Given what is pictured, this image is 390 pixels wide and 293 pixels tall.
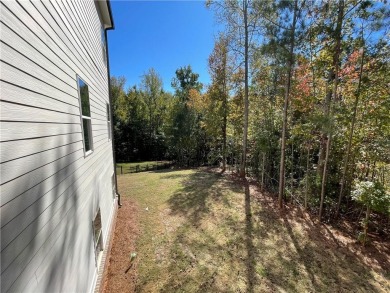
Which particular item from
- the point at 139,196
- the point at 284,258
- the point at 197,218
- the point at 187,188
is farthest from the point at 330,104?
the point at 139,196

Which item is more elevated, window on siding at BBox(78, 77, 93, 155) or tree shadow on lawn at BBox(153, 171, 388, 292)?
window on siding at BBox(78, 77, 93, 155)

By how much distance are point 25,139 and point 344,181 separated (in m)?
7.60

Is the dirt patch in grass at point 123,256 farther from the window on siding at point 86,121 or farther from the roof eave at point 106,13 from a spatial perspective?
the roof eave at point 106,13

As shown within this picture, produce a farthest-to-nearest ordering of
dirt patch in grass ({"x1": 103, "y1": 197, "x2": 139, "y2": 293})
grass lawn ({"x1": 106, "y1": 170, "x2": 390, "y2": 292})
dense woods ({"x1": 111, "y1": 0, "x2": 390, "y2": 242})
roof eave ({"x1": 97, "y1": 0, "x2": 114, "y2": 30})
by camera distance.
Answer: roof eave ({"x1": 97, "y1": 0, "x2": 114, "y2": 30}), dense woods ({"x1": 111, "y1": 0, "x2": 390, "y2": 242}), grass lawn ({"x1": 106, "y1": 170, "x2": 390, "y2": 292}), dirt patch in grass ({"x1": 103, "y1": 197, "x2": 139, "y2": 293})

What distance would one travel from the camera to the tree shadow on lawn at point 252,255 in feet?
12.8

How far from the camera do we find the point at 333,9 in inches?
203

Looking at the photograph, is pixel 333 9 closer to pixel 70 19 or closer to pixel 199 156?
pixel 70 19

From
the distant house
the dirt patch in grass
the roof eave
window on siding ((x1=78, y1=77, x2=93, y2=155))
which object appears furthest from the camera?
the roof eave

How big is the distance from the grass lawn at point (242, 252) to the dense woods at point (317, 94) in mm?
784

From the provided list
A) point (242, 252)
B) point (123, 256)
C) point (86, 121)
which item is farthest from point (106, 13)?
point (242, 252)

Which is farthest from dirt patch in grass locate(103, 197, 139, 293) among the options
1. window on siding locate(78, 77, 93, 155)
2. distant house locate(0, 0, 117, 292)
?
window on siding locate(78, 77, 93, 155)

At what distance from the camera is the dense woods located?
5008 mm

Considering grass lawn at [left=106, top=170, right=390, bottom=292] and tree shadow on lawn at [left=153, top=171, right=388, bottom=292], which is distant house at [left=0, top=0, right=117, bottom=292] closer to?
grass lawn at [left=106, top=170, right=390, bottom=292]

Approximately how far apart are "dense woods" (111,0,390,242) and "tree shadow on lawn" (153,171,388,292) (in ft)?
3.51
